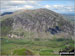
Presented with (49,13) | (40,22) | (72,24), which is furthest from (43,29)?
(72,24)

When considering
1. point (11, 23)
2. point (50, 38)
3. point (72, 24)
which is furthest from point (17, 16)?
point (72, 24)

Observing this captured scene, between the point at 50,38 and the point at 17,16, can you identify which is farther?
the point at 17,16

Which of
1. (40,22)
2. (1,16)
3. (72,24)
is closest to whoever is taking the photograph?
(1,16)

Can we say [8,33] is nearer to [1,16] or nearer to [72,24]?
[1,16]

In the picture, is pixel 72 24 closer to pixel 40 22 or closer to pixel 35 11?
pixel 40 22

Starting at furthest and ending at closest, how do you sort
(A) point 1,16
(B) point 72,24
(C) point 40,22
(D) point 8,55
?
(C) point 40,22
(B) point 72,24
(A) point 1,16
(D) point 8,55

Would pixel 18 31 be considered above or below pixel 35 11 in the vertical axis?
below

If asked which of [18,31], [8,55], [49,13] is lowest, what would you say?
[8,55]
